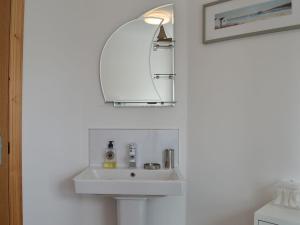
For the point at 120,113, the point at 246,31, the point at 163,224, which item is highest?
the point at 246,31

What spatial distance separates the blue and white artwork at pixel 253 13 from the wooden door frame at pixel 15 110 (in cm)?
131

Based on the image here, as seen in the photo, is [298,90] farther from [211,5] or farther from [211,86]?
[211,5]

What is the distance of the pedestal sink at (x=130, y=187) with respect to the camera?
1.69 meters

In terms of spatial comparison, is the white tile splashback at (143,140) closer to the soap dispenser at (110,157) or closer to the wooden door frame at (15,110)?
the soap dispenser at (110,157)

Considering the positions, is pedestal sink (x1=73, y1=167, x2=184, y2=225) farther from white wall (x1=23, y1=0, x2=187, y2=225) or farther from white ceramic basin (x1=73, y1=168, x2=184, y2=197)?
white wall (x1=23, y1=0, x2=187, y2=225)

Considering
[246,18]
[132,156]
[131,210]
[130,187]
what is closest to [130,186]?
[130,187]

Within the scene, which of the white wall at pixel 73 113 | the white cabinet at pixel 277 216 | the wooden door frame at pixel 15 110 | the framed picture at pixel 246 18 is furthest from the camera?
the white wall at pixel 73 113

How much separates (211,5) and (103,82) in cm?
92

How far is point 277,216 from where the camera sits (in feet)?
4.55

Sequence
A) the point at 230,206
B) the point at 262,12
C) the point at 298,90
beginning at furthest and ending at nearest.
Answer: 1. the point at 230,206
2. the point at 262,12
3. the point at 298,90

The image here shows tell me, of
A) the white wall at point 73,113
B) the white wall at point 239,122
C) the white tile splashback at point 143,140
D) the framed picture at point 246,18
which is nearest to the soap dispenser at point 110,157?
the white tile splashback at point 143,140

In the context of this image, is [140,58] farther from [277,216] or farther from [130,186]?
[277,216]

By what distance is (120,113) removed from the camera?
211cm

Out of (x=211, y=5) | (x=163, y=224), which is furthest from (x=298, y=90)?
(x=163, y=224)
